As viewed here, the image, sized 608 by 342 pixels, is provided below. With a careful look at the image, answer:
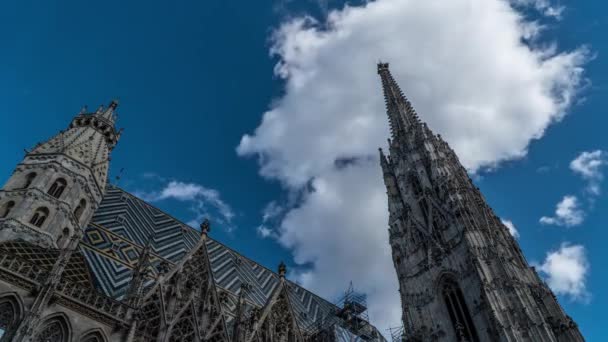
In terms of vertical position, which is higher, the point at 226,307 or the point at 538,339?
the point at 226,307

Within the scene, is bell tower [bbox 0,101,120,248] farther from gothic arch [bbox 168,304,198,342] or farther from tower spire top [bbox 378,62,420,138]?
tower spire top [bbox 378,62,420,138]

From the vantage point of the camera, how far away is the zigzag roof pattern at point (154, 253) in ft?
58.5

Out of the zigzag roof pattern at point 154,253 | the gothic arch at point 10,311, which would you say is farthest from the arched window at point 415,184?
the gothic arch at point 10,311

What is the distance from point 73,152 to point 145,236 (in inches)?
208

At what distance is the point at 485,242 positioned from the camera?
939 inches

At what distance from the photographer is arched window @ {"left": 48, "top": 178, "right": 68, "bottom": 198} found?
58.8 feet

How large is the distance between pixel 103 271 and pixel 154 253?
4.08 m

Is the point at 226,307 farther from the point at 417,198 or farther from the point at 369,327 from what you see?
the point at 417,198

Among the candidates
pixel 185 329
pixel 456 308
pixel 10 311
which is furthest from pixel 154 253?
pixel 456 308

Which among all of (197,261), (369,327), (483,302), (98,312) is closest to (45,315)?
(98,312)

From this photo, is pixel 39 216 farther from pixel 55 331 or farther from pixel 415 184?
pixel 415 184

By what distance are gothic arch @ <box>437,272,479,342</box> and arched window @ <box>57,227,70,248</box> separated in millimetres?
18013

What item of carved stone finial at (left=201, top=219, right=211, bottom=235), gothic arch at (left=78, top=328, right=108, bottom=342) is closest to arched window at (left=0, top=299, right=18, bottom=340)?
gothic arch at (left=78, top=328, right=108, bottom=342)

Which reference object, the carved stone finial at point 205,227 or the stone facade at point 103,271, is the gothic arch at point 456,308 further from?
the carved stone finial at point 205,227
